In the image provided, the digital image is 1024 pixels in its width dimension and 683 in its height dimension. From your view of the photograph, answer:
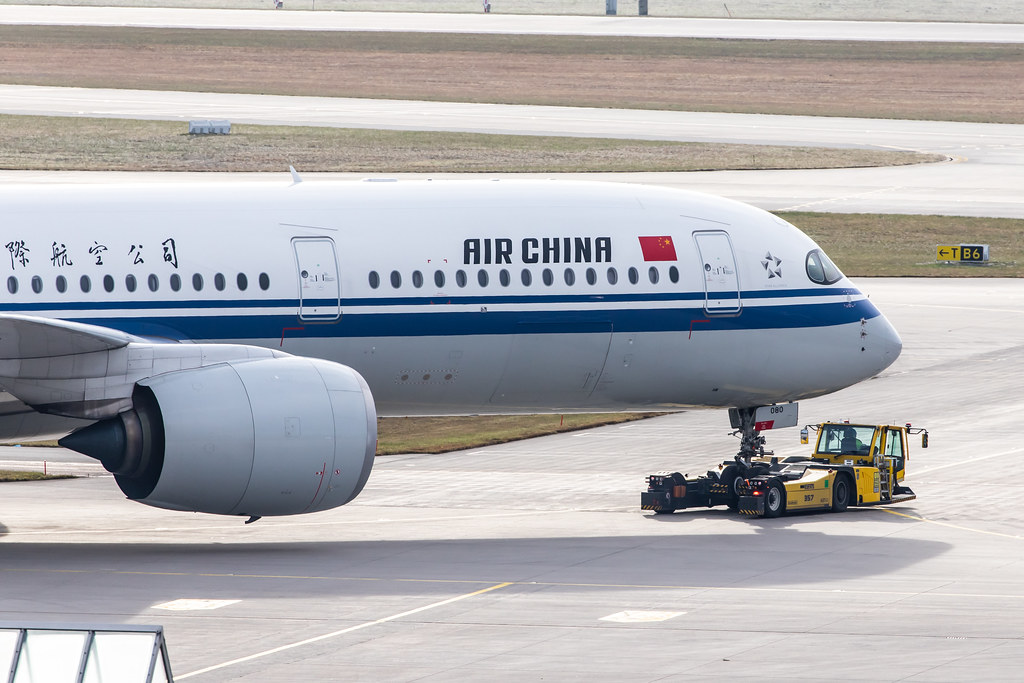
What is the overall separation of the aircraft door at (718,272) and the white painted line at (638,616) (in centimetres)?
845

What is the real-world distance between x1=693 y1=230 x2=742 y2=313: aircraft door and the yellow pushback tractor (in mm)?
3262

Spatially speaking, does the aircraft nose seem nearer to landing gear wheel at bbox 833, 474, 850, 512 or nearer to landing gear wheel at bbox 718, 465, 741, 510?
landing gear wheel at bbox 833, 474, 850, 512

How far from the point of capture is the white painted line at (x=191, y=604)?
2517cm

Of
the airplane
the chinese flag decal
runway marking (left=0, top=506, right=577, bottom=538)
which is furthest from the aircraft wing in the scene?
the chinese flag decal

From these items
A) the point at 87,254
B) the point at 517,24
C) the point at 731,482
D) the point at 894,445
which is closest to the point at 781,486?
the point at 731,482

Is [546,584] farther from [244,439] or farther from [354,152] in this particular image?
[354,152]

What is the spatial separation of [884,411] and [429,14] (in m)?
156

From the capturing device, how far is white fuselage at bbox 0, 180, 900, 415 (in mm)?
29250

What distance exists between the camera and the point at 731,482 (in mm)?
33156

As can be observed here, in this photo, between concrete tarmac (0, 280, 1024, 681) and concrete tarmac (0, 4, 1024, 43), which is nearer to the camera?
concrete tarmac (0, 280, 1024, 681)

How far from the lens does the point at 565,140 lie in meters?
100

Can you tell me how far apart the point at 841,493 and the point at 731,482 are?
7.22 feet

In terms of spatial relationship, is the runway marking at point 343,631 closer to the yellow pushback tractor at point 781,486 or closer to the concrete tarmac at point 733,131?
the yellow pushback tractor at point 781,486

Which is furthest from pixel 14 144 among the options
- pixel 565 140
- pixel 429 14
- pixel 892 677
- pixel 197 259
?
pixel 429 14
